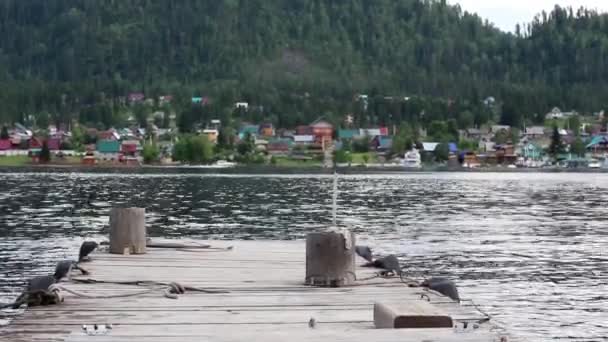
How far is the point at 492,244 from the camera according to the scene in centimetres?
4344

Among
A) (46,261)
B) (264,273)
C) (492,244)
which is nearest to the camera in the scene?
(264,273)

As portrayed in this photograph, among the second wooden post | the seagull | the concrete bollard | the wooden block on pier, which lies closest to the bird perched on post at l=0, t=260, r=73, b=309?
the concrete bollard

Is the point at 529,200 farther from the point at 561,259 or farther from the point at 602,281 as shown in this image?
the point at 602,281

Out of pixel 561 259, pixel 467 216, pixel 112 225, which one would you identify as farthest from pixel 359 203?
pixel 112 225

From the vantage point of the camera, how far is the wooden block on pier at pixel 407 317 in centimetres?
1268

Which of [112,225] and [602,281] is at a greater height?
[112,225]

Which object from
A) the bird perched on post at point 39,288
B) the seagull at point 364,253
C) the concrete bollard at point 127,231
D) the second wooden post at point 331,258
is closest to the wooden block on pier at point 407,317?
the second wooden post at point 331,258

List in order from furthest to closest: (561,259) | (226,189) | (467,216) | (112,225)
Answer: (226,189), (467,216), (561,259), (112,225)

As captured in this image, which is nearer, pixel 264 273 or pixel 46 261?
pixel 264 273

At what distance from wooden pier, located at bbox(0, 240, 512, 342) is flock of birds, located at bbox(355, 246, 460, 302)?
0.98 ft

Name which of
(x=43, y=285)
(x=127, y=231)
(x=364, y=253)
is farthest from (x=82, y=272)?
(x=364, y=253)

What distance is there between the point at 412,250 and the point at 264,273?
20.5m

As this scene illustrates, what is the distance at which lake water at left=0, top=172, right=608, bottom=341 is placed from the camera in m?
Answer: 27.5

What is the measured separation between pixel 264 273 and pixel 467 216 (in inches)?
1708
